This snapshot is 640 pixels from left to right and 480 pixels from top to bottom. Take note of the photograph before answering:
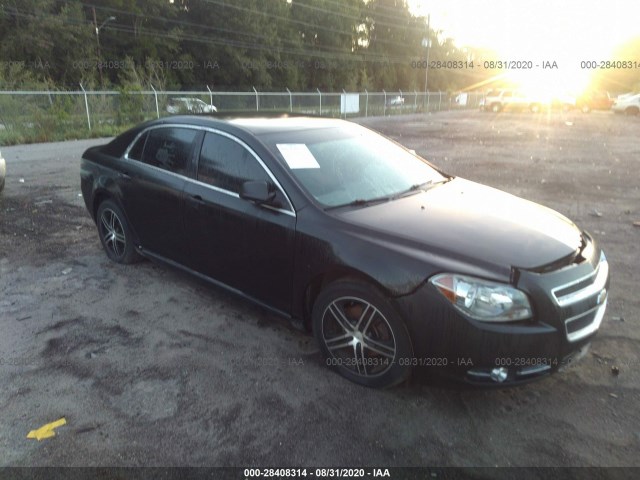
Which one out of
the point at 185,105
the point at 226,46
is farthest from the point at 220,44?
the point at 185,105

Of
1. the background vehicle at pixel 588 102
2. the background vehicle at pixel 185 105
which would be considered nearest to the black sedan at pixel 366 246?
the background vehicle at pixel 185 105

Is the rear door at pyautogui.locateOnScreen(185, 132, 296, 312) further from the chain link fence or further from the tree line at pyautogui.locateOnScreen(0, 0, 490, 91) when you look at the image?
the tree line at pyautogui.locateOnScreen(0, 0, 490, 91)

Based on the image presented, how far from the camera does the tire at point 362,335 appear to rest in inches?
114

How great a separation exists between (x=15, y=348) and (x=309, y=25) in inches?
2624

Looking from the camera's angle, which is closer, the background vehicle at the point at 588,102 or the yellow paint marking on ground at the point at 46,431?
the yellow paint marking on ground at the point at 46,431

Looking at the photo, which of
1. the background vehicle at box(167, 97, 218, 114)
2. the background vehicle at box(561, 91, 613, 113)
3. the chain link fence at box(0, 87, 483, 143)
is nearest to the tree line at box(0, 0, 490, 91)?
the chain link fence at box(0, 87, 483, 143)

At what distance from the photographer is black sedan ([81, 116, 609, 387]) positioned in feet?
8.86

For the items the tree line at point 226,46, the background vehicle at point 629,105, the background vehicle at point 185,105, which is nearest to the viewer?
the background vehicle at point 185,105

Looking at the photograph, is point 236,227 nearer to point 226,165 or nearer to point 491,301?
point 226,165

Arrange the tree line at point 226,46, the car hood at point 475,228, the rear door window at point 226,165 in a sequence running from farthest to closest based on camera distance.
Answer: the tree line at point 226,46, the rear door window at point 226,165, the car hood at point 475,228

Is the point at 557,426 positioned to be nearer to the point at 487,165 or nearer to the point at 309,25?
the point at 487,165

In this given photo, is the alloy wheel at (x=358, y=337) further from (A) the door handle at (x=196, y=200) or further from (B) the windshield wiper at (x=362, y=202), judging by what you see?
(A) the door handle at (x=196, y=200)

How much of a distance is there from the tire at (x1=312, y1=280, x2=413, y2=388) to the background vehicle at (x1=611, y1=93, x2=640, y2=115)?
125ft

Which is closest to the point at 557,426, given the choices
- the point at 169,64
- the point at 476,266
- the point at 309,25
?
the point at 476,266
